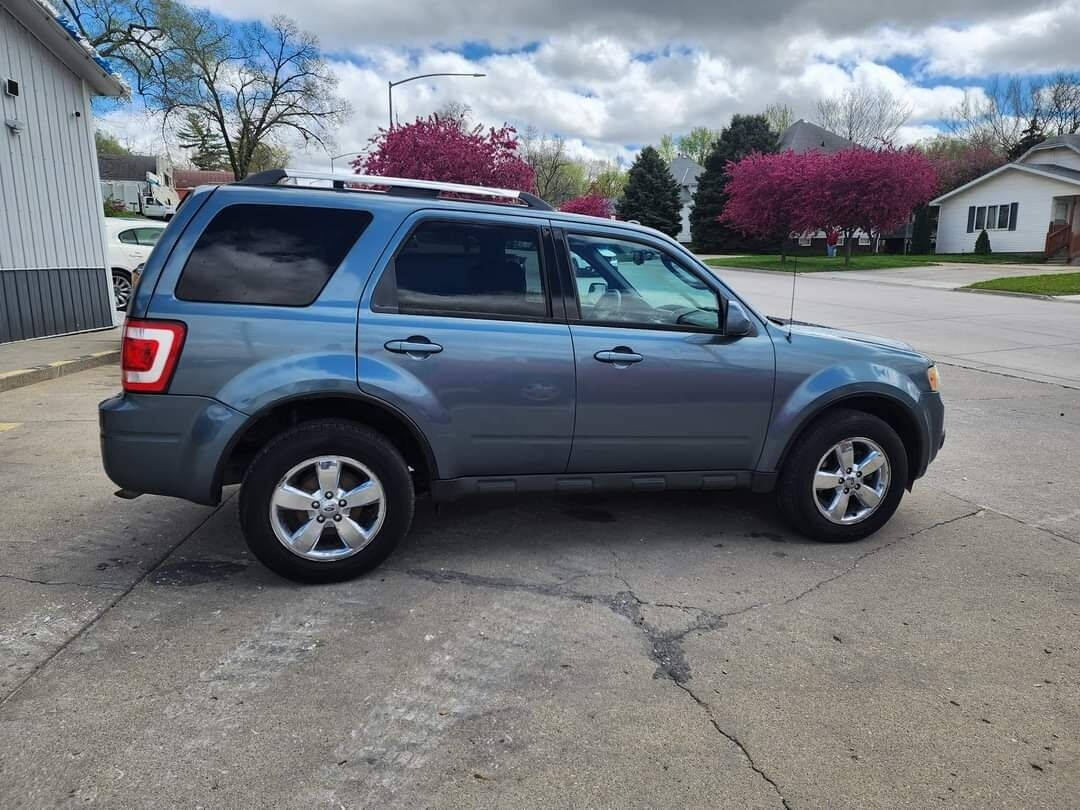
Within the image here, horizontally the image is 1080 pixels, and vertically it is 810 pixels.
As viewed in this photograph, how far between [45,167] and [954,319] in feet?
53.6

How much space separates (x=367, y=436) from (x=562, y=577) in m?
1.20

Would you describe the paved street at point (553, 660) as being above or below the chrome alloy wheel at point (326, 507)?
below

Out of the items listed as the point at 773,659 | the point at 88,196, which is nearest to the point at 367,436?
the point at 773,659

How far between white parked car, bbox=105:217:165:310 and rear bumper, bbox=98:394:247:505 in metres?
12.2

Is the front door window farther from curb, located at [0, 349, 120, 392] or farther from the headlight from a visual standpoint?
curb, located at [0, 349, 120, 392]

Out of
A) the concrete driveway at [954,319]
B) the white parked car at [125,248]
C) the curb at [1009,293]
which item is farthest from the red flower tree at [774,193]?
the white parked car at [125,248]

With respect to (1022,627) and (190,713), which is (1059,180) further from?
(190,713)

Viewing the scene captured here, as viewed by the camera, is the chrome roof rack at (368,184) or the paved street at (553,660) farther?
the chrome roof rack at (368,184)

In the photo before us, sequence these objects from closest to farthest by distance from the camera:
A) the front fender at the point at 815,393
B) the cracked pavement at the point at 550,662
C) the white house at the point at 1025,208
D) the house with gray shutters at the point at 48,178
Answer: the cracked pavement at the point at 550,662
the front fender at the point at 815,393
the house with gray shutters at the point at 48,178
the white house at the point at 1025,208

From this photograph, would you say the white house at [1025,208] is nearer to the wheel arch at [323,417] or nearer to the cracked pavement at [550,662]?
the cracked pavement at [550,662]

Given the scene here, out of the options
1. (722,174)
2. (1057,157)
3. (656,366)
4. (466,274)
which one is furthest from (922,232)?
(466,274)

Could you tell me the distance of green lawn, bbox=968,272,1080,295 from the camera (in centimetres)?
2227

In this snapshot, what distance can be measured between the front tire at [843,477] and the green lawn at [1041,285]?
20.9 m

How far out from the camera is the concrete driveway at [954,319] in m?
11.4
